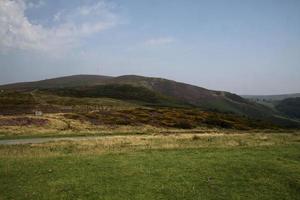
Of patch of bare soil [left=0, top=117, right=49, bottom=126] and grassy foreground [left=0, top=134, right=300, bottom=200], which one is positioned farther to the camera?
patch of bare soil [left=0, top=117, right=49, bottom=126]

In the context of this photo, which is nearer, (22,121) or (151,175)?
(151,175)

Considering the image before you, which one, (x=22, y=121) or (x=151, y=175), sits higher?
(x=22, y=121)

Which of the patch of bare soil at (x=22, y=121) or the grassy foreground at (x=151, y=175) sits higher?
the patch of bare soil at (x=22, y=121)

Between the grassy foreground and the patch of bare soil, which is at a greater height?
the patch of bare soil

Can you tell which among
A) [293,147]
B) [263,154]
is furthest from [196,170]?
Result: [293,147]

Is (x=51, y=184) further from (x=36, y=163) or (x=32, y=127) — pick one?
(x=32, y=127)

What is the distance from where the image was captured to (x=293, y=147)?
3111 centimetres

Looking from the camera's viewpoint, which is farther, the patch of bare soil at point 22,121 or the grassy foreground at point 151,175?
the patch of bare soil at point 22,121

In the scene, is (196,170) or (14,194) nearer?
(14,194)

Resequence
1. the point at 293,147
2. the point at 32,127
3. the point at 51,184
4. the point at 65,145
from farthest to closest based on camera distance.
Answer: the point at 32,127
the point at 65,145
the point at 293,147
the point at 51,184

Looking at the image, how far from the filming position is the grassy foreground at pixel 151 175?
1767cm

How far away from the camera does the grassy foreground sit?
58.0ft

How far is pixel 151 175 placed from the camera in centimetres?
2066

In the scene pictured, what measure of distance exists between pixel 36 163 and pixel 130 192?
902 centimetres
